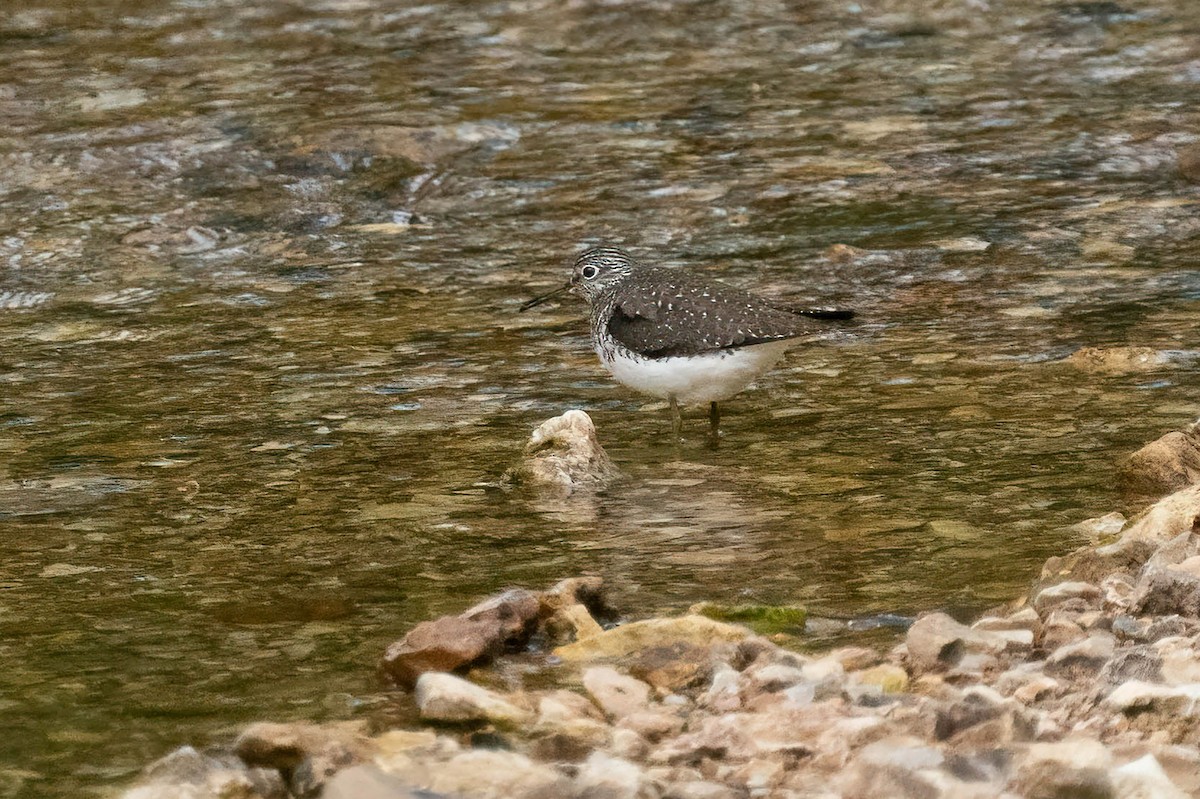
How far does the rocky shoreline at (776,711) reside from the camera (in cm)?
485

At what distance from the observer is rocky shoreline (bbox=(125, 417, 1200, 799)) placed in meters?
4.85

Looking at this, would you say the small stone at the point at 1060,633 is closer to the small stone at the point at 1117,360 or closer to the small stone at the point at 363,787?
the small stone at the point at 363,787

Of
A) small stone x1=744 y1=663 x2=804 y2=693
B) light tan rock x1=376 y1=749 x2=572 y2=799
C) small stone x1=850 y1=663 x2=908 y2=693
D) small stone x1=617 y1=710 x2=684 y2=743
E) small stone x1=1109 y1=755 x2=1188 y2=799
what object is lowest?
small stone x1=850 y1=663 x2=908 y2=693

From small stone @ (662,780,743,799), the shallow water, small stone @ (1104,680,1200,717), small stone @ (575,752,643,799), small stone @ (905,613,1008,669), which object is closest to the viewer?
small stone @ (575,752,643,799)

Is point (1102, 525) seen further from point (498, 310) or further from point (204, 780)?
point (498, 310)

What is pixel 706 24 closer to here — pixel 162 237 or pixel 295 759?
pixel 162 237

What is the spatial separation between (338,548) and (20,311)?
527 centimetres

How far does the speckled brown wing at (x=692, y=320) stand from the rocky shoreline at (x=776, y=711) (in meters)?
2.73

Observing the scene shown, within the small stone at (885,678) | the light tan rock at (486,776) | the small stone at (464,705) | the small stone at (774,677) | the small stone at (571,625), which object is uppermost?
the light tan rock at (486,776)

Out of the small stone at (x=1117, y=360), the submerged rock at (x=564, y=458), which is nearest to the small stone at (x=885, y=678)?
the submerged rock at (x=564, y=458)

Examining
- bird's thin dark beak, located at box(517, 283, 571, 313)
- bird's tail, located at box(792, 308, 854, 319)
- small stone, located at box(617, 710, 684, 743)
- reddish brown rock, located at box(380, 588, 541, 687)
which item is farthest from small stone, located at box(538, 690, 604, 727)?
bird's thin dark beak, located at box(517, 283, 571, 313)

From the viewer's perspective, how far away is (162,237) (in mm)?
13438

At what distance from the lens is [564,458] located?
824 cm

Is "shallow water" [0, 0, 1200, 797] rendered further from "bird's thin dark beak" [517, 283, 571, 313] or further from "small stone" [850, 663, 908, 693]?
"small stone" [850, 663, 908, 693]
